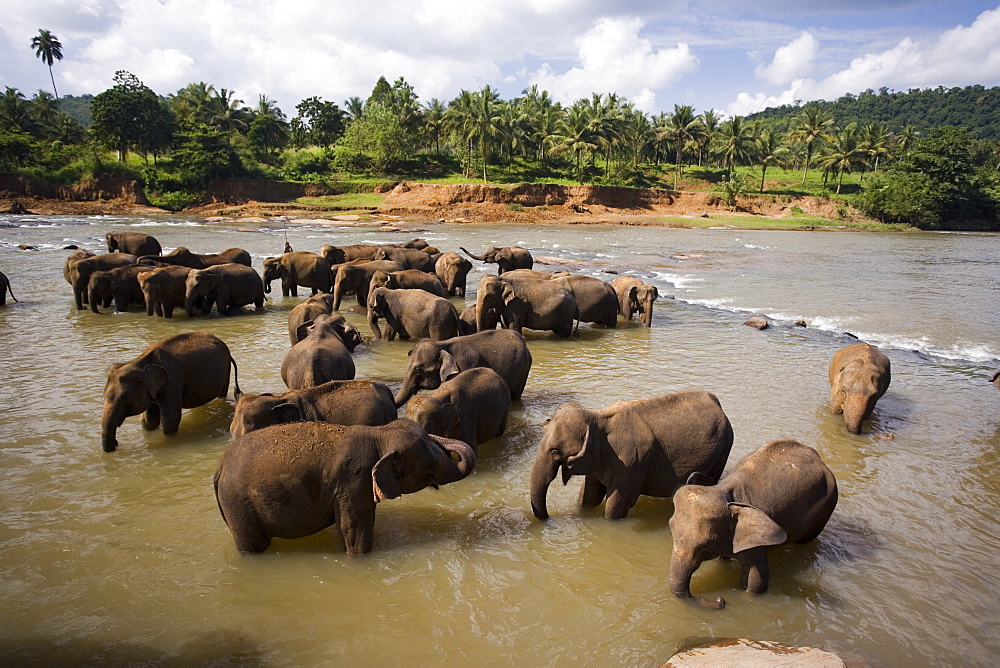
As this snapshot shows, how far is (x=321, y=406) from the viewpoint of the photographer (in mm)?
6145

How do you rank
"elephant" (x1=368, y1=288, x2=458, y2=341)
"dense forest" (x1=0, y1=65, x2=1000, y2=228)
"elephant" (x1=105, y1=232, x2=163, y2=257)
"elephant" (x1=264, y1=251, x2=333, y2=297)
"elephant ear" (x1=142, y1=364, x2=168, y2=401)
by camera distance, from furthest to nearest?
1. "dense forest" (x1=0, y1=65, x2=1000, y2=228)
2. "elephant" (x1=105, y1=232, x2=163, y2=257)
3. "elephant" (x1=264, y1=251, x2=333, y2=297)
4. "elephant" (x1=368, y1=288, x2=458, y2=341)
5. "elephant ear" (x1=142, y1=364, x2=168, y2=401)

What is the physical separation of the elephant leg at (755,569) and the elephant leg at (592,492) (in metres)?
1.46

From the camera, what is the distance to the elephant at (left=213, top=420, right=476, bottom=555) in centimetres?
472

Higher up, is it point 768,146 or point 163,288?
point 768,146

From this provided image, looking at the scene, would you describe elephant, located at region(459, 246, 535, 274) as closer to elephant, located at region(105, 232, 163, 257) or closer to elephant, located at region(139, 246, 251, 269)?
elephant, located at region(139, 246, 251, 269)

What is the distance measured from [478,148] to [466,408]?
237 ft

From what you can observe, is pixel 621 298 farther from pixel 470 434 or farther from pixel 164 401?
pixel 164 401

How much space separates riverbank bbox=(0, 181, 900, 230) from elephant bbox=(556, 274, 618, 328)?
36.6 m

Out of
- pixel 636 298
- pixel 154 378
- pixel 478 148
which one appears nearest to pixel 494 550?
pixel 154 378

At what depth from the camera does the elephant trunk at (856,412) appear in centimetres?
797

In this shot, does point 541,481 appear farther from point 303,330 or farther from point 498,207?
point 498,207

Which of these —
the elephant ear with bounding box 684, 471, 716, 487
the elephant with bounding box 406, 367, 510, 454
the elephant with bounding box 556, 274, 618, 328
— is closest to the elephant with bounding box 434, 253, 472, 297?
the elephant with bounding box 556, 274, 618, 328

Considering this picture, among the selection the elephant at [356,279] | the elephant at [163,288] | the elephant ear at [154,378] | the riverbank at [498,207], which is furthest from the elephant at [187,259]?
the riverbank at [498,207]

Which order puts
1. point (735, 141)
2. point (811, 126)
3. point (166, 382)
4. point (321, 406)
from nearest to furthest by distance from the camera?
point (321, 406), point (166, 382), point (735, 141), point (811, 126)
